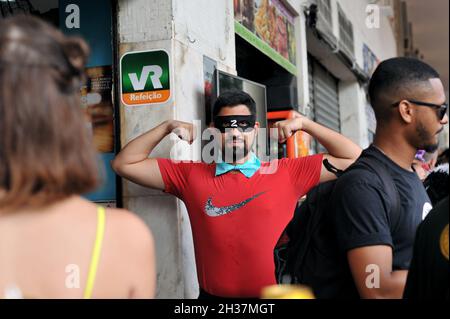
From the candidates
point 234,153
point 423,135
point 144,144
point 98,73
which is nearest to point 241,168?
point 234,153

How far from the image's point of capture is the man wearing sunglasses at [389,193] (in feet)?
6.54

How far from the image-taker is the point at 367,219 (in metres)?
2.04

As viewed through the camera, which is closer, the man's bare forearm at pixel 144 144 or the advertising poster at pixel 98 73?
the man's bare forearm at pixel 144 144

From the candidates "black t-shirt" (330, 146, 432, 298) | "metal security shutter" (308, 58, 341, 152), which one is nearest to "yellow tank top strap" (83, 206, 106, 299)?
"black t-shirt" (330, 146, 432, 298)

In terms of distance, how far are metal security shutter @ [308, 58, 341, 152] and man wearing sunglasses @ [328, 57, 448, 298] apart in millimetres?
6802

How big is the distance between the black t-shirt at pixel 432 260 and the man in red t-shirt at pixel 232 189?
1.59m

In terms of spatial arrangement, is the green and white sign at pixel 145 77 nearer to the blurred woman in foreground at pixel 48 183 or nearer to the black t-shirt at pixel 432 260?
the blurred woman in foreground at pixel 48 183

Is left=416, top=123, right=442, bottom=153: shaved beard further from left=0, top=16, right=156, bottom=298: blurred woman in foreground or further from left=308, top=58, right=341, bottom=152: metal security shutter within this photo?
left=308, top=58, right=341, bottom=152: metal security shutter

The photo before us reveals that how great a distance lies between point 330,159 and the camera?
145 inches

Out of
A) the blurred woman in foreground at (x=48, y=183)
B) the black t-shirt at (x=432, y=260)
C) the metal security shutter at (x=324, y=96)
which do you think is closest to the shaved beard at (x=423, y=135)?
the black t-shirt at (x=432, y=260)

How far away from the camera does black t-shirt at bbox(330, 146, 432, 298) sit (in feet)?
6.65

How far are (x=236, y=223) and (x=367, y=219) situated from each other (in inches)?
44.6

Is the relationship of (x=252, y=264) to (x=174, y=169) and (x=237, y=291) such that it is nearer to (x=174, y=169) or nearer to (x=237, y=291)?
(x=237, y=291)
